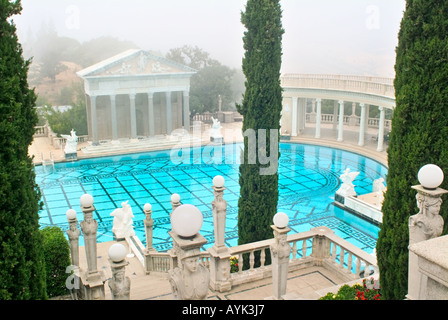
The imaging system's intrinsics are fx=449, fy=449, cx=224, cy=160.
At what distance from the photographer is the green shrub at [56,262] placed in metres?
9.63

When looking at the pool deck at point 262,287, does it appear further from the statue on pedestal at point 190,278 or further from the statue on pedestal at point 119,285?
the statue on pedestal at point 190,278

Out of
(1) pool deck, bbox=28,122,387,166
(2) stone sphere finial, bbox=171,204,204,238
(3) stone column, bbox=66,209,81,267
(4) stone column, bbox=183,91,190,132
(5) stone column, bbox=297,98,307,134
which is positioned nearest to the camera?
(2) stone sphere finial, bbox=171,204,204,238

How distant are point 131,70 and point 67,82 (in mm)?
32015

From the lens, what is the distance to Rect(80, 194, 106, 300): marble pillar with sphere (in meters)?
7.57

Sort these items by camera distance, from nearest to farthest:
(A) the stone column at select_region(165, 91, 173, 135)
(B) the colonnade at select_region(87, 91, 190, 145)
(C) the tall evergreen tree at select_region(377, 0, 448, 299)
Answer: (C) the tall evergreen tree at select_region(377, 0, 448, 299) → (B) the colonnade at select_region(87, 91, 190, 145) → (A) the stone column at select_region(165, 91, 173, 135)

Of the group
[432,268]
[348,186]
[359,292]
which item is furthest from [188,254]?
[348,186]

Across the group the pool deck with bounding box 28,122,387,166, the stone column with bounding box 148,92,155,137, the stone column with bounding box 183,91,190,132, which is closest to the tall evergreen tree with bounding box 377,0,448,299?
the pool deck with bounding box 28,122,387,166

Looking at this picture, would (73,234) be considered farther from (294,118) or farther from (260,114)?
(294,118)

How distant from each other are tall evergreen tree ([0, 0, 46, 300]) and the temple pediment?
2363cm

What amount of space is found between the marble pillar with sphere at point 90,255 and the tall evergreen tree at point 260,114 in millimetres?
4279

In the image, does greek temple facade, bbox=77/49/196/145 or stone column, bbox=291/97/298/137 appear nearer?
greek temple facade, bbox=77/49/196/145

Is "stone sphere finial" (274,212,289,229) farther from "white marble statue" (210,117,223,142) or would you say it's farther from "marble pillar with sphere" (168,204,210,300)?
"white marble statue" (210,117,223,142)

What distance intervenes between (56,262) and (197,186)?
12091 mm

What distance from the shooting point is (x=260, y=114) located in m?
11.3
